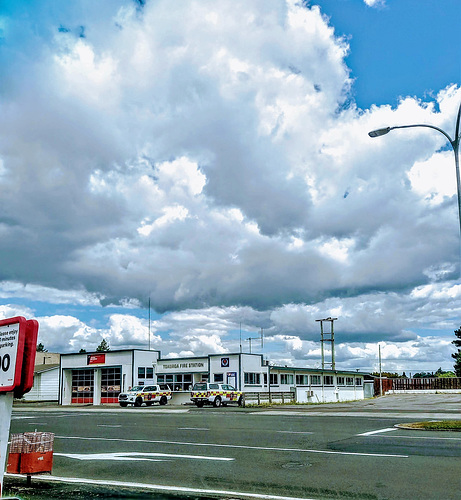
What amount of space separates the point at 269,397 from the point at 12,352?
40.6 meters

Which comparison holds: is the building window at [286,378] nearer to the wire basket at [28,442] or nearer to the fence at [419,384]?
the fence at [419,384]

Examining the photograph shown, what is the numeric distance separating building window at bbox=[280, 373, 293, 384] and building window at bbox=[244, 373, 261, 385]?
5.15 meters

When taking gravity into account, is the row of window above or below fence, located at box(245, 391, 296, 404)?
above

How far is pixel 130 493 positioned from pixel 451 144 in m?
15.1

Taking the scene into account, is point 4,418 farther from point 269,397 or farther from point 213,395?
point 269,397

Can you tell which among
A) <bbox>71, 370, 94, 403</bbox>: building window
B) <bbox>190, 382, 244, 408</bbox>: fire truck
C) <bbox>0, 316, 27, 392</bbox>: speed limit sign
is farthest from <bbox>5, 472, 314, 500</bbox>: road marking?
<bbox>71, 370, 94, 403</bbox>: building window

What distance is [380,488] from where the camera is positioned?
8.71 m

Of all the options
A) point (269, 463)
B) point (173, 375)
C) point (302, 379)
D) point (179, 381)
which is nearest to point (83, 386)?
point (173, 375)

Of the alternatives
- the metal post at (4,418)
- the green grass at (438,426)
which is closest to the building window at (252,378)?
the green grass at (438,426)

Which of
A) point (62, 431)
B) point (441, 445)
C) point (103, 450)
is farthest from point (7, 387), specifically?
point (62, 431)

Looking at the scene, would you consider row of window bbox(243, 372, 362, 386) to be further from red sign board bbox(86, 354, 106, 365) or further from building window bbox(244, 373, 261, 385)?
red sign board bbox(86, 354, 106, 365)

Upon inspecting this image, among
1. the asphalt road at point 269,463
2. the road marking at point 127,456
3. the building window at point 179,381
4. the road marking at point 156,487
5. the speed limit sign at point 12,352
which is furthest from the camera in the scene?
the building window at point 179,381

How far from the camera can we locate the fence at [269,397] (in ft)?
149

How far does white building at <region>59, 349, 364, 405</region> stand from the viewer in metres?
49.8
